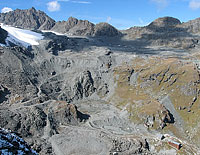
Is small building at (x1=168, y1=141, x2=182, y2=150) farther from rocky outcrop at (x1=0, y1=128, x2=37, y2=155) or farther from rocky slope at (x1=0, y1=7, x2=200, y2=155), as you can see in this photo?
rocky outcrop at (x1=0, y1=128, x2=37, y2=155)

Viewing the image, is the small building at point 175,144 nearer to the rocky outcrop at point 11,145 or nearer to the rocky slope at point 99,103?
the rocky slope at point 99,103

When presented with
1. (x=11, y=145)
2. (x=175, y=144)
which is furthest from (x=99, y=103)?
(x=11, y=145)

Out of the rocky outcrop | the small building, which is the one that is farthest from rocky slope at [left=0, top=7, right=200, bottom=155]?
the rocky outcrop

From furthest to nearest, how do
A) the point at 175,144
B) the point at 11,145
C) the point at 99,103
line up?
1. the point at 99,103
2. the point at 175,144
3. the point at 11,145

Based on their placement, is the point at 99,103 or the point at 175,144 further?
the point at 99,103

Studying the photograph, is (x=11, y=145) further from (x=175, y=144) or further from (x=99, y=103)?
(x=99, y=103)

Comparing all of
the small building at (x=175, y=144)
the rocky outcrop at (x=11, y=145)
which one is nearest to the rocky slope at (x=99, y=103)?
the small building at (x=175, y=144)

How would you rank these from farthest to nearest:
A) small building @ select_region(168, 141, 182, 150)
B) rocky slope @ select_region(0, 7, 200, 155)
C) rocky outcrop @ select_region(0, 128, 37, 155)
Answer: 1. rocky slope @ select_region(0, 7, 200, 155)
2. small building @ select_region(168, 141, 182, 150)
3. rocky outcrop @ select_region(0, 128, 37, 155)

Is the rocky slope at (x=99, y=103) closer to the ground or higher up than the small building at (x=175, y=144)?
higher up
